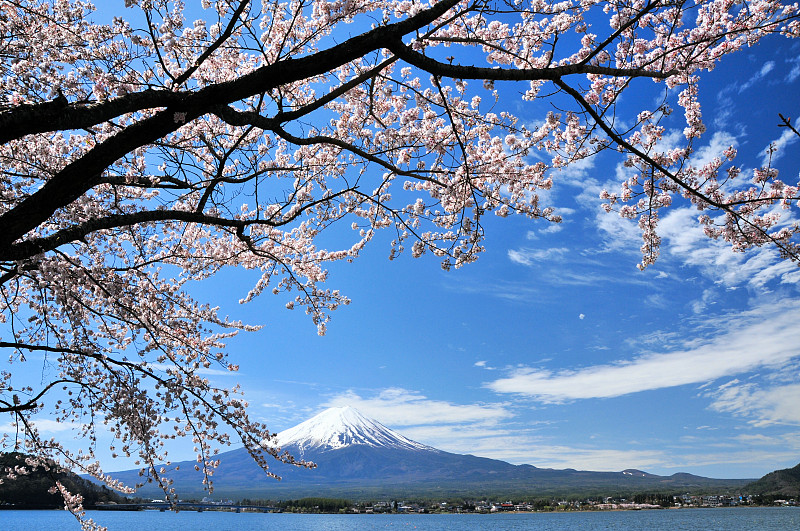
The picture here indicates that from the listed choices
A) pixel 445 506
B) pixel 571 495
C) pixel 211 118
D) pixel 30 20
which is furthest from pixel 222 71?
pixel 571 495

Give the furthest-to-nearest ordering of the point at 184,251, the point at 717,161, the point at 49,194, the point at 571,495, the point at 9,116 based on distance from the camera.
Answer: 1. the point at 571,495
2. the point at 184,251
3. the point at 717,161
4. the point at 49,194
5. the point at 9,116

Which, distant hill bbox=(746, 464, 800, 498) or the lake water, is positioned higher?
distant hill bbox=(746, 464, 800, 498)

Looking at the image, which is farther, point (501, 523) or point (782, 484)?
point (782, 484)

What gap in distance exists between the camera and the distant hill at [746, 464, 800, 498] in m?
101

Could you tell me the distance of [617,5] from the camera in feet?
13.4

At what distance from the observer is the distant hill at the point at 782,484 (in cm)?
10125

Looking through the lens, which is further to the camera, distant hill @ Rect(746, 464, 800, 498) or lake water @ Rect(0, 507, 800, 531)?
distant hill @ Rect(746, 464, 800, 498)

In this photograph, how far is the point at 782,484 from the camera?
4176 inches

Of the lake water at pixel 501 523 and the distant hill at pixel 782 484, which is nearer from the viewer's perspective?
the lake water at pixel 501 523

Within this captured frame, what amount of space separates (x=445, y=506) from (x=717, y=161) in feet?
414

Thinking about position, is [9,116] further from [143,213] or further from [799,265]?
[799,265]

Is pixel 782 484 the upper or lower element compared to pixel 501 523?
upper

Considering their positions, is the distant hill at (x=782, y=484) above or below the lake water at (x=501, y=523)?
above

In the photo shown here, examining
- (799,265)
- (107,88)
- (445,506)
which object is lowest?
(445,506)
